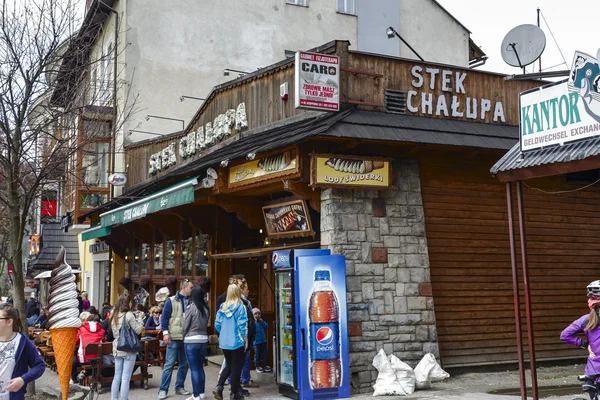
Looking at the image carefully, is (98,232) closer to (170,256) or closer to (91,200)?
(170,256)

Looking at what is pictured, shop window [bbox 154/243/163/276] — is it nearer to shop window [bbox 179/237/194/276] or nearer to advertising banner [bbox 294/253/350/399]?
→ shop window [bbox 179/237/194/276]

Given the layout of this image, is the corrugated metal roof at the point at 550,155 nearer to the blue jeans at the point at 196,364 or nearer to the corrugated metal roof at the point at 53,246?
the blue jeans at the point at 196,364

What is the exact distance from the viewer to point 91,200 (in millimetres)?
21672

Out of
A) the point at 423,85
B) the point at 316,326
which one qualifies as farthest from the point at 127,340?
the point at 423,85

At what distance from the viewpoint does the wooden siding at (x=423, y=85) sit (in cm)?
1112

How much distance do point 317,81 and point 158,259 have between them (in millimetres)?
9391

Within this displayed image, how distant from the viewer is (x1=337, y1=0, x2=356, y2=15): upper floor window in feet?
81.4

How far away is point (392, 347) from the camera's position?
10562 mm

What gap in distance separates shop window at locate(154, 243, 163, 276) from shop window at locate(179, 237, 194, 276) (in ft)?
5.72

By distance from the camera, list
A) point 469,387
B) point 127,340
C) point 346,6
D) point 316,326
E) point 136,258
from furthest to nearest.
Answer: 1. point 346,6
2. point 136,258
3. point 469,387
4. point 316,326
5. point 127,340

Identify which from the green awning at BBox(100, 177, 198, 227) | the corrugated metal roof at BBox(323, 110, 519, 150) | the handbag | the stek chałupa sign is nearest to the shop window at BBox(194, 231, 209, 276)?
the green awning at BBox(100, 177, 198, 227)

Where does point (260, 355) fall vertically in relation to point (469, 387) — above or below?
above

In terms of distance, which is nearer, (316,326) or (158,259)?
(316,326)

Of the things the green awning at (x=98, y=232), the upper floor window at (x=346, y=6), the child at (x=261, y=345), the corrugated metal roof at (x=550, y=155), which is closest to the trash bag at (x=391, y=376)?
the child at (x=261, y=345)
